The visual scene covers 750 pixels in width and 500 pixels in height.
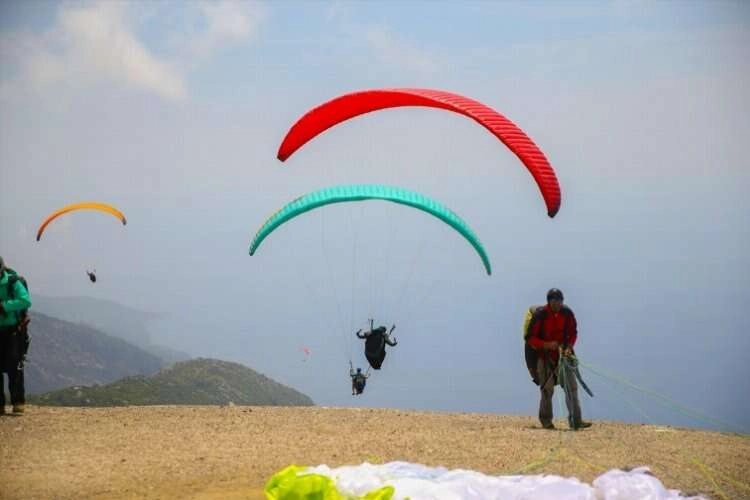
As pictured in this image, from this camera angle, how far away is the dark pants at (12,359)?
13.7m

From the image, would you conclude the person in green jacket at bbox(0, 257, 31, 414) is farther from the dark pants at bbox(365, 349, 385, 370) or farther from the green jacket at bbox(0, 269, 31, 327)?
the dark pants at bbox(365, 349, 385, 370)

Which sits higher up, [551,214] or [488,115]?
[488,115]

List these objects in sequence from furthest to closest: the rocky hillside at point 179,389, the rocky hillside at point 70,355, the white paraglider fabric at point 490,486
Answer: the rocky hillside at point 70,355, the rocky hillside at point 179,389, the white paraglider fabric at point 490,486

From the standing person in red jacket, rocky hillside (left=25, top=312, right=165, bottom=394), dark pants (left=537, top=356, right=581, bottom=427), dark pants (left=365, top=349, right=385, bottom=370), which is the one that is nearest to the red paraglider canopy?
the standing person in red jacket

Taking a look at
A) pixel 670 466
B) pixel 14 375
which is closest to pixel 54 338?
pixel 14 375

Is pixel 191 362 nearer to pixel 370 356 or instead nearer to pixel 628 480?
pixel 370 356

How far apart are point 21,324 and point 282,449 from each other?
529 cm

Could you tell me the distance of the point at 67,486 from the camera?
963 centimetres

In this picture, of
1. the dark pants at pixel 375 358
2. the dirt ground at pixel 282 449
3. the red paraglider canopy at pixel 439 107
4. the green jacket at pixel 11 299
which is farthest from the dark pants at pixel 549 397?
the green jacket at pixel 11 299

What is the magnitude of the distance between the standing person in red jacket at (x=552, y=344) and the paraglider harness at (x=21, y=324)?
300 inches

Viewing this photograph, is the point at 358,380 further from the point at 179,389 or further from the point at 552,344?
Result: the point at 179,389

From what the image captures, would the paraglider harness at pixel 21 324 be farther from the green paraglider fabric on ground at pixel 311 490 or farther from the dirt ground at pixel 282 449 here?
the green paraglider fabric on ground at pixel 311 490

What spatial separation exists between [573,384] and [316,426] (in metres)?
3.71

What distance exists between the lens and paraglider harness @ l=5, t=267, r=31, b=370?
1344cm
